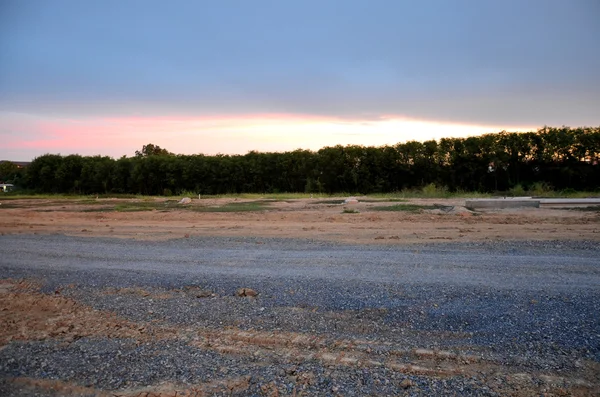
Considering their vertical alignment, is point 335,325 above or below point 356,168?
below

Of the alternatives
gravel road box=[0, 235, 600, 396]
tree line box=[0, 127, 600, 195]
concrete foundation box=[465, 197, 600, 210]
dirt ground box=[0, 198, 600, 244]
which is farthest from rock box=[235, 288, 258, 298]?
tree line box=[0, 127, 600, 195]

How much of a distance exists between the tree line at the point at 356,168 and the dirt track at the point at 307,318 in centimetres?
1861

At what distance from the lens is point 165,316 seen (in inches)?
225

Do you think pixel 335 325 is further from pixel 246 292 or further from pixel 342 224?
pixel 342 224

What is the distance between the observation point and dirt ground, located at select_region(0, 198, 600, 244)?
12258 mm

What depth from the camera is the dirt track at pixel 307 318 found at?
4.00 metres

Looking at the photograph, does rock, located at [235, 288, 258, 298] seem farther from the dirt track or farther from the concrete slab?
the concrete slab

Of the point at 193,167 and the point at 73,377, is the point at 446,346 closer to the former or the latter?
the point at 73,377

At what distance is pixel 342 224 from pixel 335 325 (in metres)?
10.3

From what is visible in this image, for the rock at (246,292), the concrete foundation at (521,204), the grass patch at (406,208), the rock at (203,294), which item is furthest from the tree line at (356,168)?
the rock at (203,294)

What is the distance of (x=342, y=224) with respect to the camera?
15453 mm

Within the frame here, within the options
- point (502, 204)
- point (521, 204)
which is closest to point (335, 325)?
point (502, 204)

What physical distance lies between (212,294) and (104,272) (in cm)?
268

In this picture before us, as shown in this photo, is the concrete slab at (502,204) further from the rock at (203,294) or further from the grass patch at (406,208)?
the rock at (203,294)
